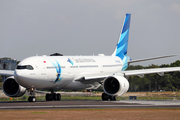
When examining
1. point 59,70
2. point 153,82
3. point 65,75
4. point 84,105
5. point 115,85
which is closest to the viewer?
point 84,105

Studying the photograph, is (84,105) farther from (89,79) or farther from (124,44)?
(124,44)

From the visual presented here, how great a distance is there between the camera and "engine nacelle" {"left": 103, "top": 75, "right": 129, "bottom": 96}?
1379 inches

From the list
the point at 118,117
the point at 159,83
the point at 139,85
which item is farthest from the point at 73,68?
the point at 159,83

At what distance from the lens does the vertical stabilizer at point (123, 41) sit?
48906 mm

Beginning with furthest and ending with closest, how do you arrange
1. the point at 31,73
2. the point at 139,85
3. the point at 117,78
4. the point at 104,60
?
1. the point at 139,85
2. the point at 104,60
3. the point at 117,78
4. the point at 31,73

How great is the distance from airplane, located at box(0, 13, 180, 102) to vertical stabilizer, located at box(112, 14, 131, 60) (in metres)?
4.08

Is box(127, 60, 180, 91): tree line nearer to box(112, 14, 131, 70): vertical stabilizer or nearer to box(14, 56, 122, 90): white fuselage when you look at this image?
box(112, 14, 131, 70): vertical stabilizer

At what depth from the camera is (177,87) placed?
60.9 m

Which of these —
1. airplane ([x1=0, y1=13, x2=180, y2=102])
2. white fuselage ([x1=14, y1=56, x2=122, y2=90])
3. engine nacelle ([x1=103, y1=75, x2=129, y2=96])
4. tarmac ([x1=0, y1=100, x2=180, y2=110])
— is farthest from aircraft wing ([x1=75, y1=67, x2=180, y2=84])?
tarmac ([x1=0, y1=100, x2=180, y2=110])

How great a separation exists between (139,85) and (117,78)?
14.7 meters

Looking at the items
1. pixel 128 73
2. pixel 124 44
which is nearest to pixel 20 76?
pixel 128 73

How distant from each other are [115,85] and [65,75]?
5217mm

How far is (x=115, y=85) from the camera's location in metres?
37.2

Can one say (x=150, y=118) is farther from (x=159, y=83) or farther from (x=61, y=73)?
(x=159, y=83)
